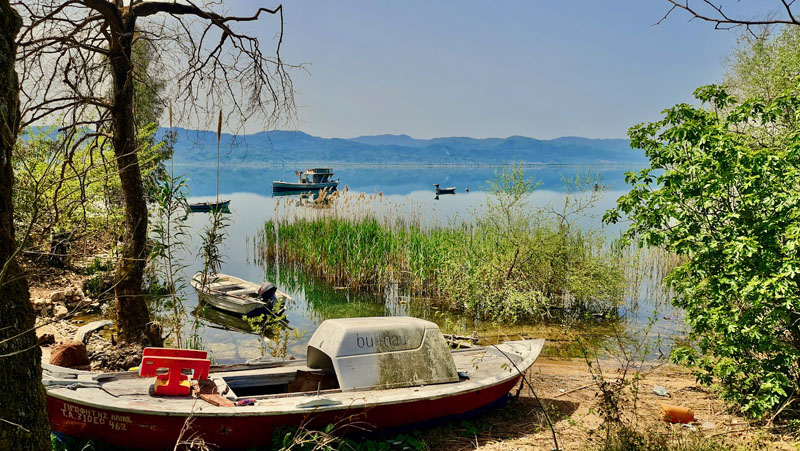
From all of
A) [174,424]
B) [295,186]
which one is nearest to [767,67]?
[174,424]

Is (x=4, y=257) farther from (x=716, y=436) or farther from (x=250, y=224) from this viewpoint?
(x=250, y=224)

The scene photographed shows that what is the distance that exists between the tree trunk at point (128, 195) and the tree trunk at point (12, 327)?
162 inches

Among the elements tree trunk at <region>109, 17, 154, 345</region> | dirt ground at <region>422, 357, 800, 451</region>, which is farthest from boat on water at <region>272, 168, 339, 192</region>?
dirt ground at <region>422, 357, 800, 451</region>

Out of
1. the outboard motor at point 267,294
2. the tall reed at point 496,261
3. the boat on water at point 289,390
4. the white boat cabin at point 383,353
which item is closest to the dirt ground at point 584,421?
the boat on water at point 289,390

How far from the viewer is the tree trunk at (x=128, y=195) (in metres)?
7.45

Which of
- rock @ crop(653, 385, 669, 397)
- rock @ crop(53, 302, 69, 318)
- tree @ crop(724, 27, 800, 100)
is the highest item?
tree @ crop(724, 27, 800, 100)

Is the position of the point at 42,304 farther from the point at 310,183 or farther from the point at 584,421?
the point at 310,183

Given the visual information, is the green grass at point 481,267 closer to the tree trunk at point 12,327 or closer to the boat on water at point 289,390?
the boat on water at point 289,390

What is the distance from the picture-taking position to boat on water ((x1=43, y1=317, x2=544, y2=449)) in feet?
18.2

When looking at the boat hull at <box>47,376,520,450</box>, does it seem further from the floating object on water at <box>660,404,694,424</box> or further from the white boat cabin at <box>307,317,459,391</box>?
the floating object on water at <box>660,404,694,424</box>

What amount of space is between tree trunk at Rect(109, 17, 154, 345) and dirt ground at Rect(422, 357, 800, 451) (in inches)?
183

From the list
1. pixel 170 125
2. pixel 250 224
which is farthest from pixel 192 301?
pixel 250 224

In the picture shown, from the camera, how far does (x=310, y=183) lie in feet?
192

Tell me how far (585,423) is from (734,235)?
108 inches
